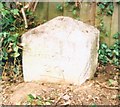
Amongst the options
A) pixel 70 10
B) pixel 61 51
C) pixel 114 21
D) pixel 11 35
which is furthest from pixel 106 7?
pixel 11 35

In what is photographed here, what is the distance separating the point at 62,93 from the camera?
2836 mm

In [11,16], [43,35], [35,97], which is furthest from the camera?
[11,16]

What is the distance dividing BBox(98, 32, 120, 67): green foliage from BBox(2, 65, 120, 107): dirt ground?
336mm

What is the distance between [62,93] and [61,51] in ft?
1.18

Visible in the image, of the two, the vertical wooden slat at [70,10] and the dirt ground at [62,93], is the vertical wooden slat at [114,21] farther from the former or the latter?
the dirt ground at [62,93]

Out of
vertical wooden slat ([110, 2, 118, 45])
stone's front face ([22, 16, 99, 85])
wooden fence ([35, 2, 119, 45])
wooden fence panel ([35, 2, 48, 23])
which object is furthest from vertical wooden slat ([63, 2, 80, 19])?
stone's front face ([22, 16, 99, 85])

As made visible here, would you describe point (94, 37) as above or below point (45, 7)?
below

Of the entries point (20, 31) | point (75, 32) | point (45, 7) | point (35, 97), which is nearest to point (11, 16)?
point (20, 31)

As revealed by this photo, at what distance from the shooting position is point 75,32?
292cm

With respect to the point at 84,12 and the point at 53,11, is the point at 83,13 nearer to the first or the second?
the point at 84,12

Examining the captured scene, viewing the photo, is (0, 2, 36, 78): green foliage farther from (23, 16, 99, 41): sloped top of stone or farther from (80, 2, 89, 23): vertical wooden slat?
(80, 2, 89, 23): vertical wooden slat

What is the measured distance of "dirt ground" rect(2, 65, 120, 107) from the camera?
275 centimetres

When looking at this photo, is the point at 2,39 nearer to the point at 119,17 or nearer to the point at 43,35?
the point at 43,35

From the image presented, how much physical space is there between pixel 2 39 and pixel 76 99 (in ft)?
2.92
